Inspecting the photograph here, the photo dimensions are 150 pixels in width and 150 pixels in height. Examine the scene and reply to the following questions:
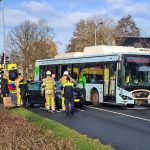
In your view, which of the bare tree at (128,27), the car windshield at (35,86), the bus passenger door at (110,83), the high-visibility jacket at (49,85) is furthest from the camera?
the bare tree at (128,27)

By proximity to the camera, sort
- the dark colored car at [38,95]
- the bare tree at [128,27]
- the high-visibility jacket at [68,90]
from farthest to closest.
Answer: the bare tree at [128,27]
the dark colored car at [38,95]
the high-visibility jacket at [68,90]

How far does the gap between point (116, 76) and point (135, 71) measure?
98 centimetres

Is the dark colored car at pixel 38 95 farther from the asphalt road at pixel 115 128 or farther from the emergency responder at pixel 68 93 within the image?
the emergency responder at pixel 68 93

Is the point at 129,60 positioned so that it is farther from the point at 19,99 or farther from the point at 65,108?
the point at 19,99

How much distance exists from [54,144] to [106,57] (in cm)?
1579

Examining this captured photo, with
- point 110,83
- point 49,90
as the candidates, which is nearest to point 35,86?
point 49,90

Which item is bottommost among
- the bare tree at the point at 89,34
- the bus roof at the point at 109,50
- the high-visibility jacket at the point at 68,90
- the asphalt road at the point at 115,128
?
the asphalt road at the point at 115,128

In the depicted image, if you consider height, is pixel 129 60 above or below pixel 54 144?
above

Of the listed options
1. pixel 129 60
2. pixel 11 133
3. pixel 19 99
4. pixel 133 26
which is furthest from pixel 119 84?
pixel 133 26

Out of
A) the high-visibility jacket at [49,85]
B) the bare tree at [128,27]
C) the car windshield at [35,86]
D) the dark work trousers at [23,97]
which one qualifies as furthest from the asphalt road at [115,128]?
the bare tree at [128,27]

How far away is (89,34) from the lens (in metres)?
78.0

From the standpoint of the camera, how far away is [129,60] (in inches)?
881

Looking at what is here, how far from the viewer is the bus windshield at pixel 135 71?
875 inches

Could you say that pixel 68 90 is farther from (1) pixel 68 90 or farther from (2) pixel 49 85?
(2) pixel 49 85
